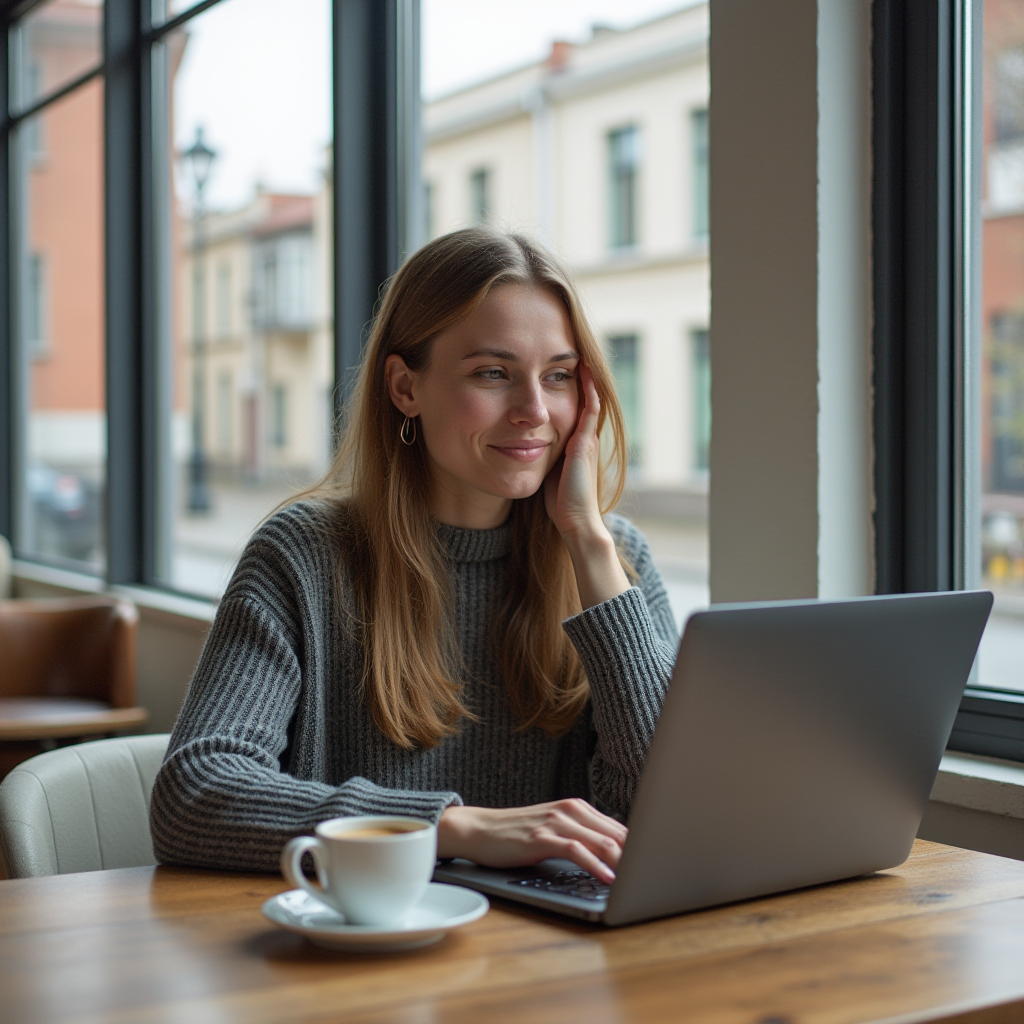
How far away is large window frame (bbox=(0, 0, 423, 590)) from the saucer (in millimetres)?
1752

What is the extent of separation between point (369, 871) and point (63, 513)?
575 cm

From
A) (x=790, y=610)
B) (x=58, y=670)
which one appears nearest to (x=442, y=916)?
(x=790, y=610)

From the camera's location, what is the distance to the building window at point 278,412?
61.2 feet

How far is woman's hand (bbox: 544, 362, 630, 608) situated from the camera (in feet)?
4.90

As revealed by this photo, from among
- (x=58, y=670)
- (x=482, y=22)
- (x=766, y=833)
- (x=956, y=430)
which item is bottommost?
(x=58, y=670)

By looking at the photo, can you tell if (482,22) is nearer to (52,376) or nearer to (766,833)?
(766,833)

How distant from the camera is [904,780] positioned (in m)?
1.11

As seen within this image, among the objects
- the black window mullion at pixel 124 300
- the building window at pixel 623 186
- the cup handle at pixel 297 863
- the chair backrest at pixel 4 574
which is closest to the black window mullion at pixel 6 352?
the chair backrest at pixel 4 574

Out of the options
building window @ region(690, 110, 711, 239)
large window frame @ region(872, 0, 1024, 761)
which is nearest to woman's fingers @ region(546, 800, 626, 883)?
large window frame @ region(872, 0, 1024, 761)

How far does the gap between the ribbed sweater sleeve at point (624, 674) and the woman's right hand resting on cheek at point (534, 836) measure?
0.81ft

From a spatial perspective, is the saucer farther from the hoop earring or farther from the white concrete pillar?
the white concrete pillar

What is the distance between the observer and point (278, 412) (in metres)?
19.0

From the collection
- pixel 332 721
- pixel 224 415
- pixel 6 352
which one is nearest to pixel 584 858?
pixel 332 721

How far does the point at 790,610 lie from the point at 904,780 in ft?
0.93
